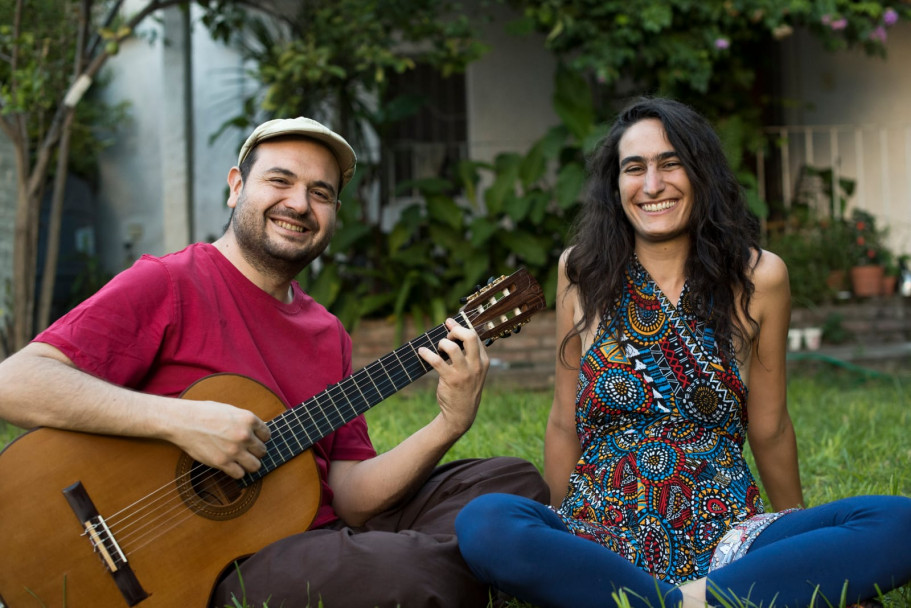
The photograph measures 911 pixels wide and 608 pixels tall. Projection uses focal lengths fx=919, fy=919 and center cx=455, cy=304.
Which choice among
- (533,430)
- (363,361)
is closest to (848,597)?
(533,430)

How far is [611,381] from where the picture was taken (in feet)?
7.97

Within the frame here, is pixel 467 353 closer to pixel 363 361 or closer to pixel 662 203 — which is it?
pixel 662 203

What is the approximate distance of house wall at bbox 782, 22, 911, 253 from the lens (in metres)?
7.95

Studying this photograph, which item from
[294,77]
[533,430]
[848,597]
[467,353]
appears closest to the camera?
[848,597]

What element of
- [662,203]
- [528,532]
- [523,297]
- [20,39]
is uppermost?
[20,39]

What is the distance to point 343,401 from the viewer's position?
2350 mm

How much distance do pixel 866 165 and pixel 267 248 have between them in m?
7.12

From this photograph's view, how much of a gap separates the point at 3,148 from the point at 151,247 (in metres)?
2.55

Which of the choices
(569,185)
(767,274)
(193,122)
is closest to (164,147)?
(193,122)

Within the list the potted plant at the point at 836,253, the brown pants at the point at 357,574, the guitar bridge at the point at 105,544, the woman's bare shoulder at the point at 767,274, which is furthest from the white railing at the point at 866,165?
the guitar bridge at the point at 105,544

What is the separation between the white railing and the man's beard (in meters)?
6.00

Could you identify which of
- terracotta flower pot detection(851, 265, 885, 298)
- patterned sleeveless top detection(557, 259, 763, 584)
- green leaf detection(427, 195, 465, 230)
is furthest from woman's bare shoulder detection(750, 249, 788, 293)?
terracotta flower pot detection(851, 265, 885, 298)

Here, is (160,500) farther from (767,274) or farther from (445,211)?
(445,211)

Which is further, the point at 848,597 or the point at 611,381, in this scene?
the point at 611,381
